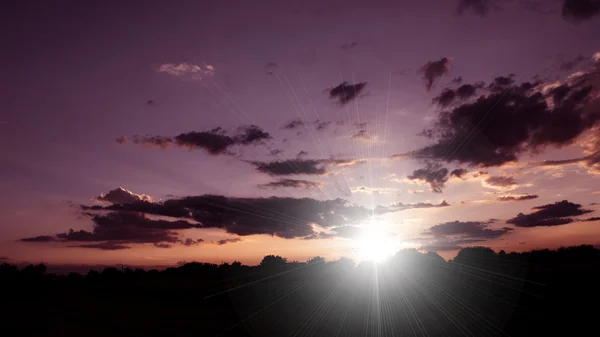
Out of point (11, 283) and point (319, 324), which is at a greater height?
point (11, 283)

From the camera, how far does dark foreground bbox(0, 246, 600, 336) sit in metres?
25.9

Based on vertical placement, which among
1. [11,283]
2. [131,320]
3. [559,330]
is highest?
[11,283]

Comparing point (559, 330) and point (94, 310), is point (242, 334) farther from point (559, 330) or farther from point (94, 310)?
point (559, 330)

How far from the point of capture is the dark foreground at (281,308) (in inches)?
1021

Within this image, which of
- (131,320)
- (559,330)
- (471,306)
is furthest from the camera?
(471,306)

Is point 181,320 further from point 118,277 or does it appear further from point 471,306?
point 118,277

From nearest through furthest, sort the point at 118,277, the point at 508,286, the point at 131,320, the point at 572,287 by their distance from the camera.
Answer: the point at 131,320 < the point at 572,287 < the point at 508,286 < the point at 118,277

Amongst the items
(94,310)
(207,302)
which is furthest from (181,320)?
(207,302)

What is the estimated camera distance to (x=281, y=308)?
37.6m

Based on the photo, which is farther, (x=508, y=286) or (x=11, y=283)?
(x=508, y=286)

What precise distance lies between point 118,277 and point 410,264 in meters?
79.5

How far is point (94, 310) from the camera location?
3381 cm

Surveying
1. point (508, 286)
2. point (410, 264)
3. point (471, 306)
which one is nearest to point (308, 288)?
point (471, 306)

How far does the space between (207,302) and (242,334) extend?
75.7ft
